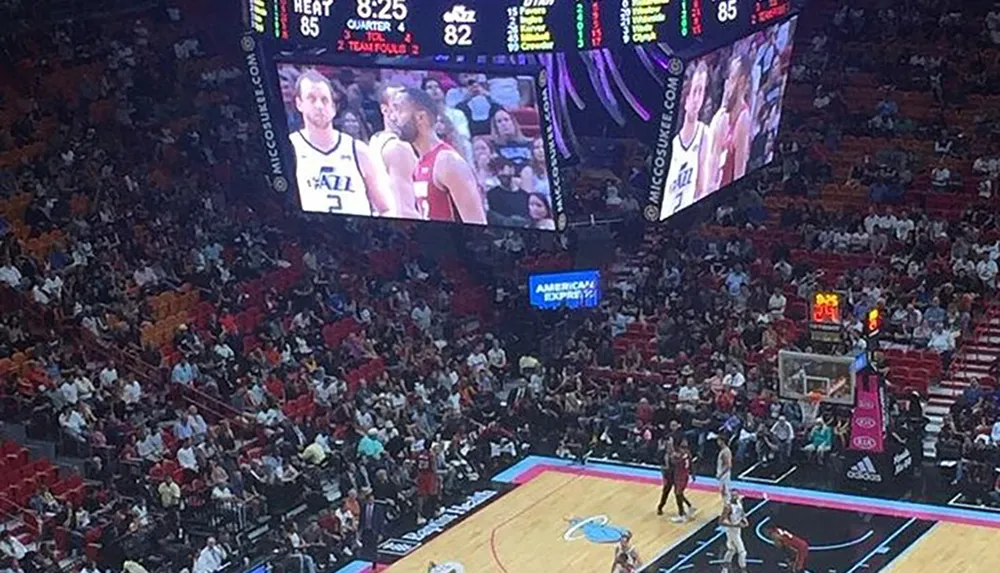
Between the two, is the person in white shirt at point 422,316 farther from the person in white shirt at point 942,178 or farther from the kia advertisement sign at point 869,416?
the person in white shirt at point 942,178

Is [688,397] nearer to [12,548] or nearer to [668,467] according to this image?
[668,467]

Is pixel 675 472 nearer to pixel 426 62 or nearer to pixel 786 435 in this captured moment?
pixel 786 435

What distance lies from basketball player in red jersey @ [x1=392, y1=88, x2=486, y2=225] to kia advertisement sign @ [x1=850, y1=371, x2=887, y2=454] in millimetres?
6711

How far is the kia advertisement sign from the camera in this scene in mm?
32656

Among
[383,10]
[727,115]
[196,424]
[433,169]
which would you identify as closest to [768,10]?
[727,115]

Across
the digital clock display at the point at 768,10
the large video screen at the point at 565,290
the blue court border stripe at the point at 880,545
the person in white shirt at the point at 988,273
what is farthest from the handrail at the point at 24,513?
the person in white shirt at the point at 988,273

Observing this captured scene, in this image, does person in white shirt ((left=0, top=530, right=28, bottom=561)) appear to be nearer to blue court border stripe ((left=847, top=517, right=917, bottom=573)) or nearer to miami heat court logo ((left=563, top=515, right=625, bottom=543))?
miami heat court logo ((left=563, top=515, right=625, bottom=543))

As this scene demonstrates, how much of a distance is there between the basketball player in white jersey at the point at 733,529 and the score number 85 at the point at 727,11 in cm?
723

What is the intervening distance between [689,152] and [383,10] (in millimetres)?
5416

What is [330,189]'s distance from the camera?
33.3 m

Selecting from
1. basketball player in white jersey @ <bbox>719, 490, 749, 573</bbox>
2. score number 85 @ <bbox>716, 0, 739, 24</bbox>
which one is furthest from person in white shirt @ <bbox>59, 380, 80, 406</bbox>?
score number 85 @ <bbox>716, 0, 739, 24</bbox>

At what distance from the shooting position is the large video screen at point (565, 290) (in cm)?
3875

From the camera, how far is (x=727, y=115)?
32.8 m

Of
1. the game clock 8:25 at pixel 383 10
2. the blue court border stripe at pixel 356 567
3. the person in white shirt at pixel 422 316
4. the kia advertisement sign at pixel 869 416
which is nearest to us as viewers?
the blue court border stripe at pixel 356 567
